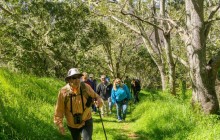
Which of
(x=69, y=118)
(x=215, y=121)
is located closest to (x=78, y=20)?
(x=215, y=121)

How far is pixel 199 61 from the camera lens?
33.1 feet

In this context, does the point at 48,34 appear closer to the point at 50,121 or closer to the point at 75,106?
the point at 50,121

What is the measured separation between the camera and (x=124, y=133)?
11219 mm

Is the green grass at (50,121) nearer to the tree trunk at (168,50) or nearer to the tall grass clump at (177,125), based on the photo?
A: the tall grass clump at (177,125)

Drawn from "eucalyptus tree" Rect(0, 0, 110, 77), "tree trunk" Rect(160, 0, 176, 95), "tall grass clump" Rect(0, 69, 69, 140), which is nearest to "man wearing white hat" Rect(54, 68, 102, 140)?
"tall grass clump" Rect(0, 69, 69, 140)

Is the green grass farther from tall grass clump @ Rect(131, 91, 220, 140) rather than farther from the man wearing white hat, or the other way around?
the man wearing white hat

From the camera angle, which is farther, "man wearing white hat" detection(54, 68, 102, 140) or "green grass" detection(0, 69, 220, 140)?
"green grass" detection(0, 69, 220, 140)

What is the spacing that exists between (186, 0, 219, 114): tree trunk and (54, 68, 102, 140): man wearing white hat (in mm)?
4752

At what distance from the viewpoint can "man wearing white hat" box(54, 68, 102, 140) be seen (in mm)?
6137

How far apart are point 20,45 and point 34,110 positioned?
19.5 m

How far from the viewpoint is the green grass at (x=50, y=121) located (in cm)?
723

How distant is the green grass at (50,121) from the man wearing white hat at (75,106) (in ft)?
3.08

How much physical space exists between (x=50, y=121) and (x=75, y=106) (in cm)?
338

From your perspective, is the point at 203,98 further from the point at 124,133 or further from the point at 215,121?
the point at 124,133
